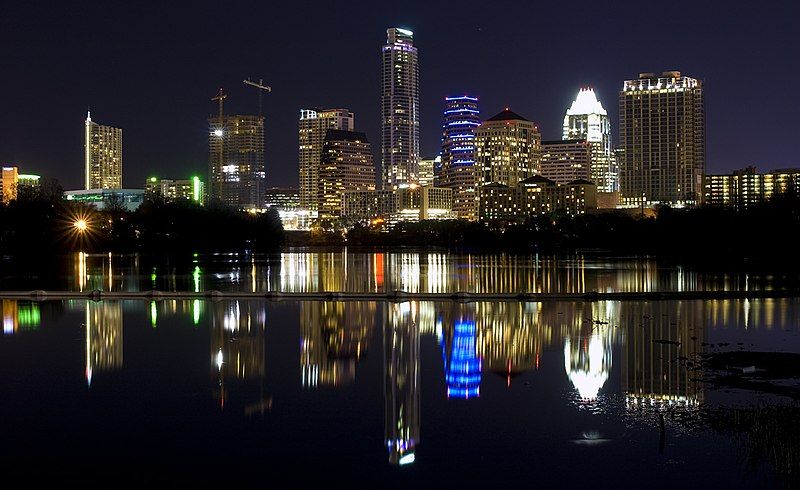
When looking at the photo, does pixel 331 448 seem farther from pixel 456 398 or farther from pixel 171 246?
pixel 171 246

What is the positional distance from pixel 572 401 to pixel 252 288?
107ft

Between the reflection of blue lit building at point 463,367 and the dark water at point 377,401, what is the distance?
0.08m

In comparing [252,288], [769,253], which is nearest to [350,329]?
[252,288]

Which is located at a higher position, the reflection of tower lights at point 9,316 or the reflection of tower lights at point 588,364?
the reflection of tower lights at point 9,316

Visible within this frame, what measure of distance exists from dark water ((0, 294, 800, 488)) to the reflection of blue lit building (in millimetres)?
81

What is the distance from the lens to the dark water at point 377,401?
597 inches

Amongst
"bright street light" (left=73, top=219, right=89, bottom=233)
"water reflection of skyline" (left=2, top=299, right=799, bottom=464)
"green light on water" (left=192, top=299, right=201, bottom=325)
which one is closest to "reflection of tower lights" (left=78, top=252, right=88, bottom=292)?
"green light on water" (left=192, top=299, right=201, bottom=325)

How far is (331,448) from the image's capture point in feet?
53.4

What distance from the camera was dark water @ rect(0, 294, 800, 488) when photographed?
15.2m

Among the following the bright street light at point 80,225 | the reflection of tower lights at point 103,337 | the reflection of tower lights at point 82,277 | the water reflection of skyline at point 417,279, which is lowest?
the reflection of tower lights at point 103,337

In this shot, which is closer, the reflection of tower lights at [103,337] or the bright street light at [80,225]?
the reflection of tower lights at [103,337]

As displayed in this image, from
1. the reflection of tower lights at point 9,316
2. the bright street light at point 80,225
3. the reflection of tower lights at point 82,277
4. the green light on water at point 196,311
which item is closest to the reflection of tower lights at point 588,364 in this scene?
the green light on water at point 196,311

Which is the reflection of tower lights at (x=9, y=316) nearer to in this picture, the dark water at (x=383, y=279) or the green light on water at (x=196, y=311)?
the green light on water at (x=196, y=311)

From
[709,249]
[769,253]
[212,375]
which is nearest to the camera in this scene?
[212,375]
